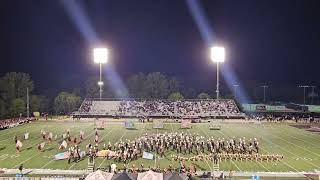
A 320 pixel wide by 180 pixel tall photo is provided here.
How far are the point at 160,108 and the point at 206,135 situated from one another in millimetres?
22035

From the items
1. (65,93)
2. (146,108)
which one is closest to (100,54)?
(146,108)

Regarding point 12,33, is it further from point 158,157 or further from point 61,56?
point 158,157

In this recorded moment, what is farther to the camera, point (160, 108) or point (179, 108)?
point (160, 108)

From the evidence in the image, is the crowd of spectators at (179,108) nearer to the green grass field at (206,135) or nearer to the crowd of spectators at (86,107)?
the crowd of spectators at (86,107)

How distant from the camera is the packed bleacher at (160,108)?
5738 cm

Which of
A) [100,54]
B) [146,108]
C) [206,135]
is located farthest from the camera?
[146,108]

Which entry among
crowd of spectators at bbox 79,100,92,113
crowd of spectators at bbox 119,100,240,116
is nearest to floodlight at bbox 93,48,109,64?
crowd of spectators at bbox 119,100,240,116

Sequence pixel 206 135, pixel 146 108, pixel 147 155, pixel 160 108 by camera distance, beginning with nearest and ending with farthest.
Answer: pixel 147 155, pixel 206 135, pixel 160 108, pixel 146 108

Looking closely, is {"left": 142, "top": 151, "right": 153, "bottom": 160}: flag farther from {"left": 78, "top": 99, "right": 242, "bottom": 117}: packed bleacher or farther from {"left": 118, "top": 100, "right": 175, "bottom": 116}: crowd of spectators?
{"left": 118, "top": 100, "right": 175, "bottom": 116}: crowd of spectators

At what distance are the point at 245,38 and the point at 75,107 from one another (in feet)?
134

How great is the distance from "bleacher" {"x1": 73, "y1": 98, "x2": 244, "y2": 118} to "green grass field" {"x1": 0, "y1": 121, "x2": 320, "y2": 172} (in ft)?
25.6

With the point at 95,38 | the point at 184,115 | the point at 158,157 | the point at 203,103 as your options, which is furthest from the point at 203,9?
the point at 158,157

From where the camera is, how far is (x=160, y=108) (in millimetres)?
60031

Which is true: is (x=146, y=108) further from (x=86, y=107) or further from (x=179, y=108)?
(x=86, y=107)
